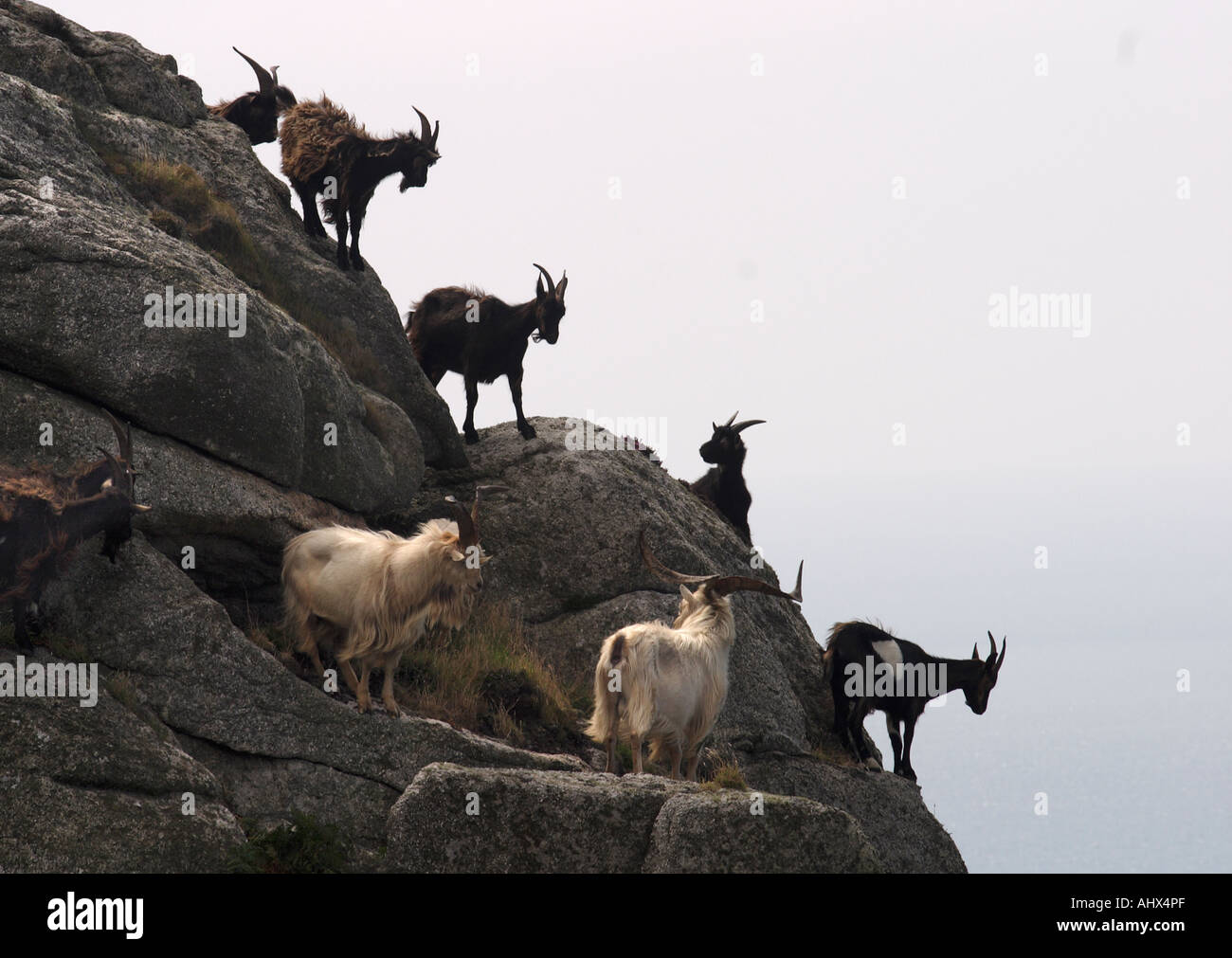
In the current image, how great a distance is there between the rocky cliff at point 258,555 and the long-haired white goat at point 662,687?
0.77 meters

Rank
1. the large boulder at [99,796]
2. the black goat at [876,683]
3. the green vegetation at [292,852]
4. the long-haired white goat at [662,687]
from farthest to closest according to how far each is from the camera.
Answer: the black goat at [876,683], the long-haired white goat at [662,687], the green vegetation at [292,852], the large boulder at [99,796]

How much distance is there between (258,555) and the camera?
424 inches

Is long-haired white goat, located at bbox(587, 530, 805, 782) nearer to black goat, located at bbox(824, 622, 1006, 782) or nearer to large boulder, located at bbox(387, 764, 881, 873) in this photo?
large boulder, located at bbox(387, 764, 881, 873)

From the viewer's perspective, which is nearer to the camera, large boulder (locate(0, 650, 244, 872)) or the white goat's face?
large boulder (locate(0, 650, 244, 872))

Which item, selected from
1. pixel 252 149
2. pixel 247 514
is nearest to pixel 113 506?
pixel 247 514

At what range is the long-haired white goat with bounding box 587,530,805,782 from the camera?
9570 mm

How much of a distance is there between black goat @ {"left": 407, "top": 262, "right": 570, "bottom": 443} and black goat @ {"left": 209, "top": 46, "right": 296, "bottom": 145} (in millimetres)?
4312

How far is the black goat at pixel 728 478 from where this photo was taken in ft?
55.7

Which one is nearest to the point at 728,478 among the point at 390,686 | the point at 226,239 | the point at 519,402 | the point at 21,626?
the point at 519,402

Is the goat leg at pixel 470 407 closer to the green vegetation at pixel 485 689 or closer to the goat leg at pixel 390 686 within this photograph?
the green vegetation at pixel 485 689

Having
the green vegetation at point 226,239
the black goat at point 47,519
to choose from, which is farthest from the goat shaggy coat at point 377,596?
the green vegetation at point 226,239

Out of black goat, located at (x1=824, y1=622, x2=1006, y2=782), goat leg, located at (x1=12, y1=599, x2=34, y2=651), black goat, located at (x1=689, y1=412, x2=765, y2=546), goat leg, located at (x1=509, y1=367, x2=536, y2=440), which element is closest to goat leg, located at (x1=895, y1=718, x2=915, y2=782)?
black goat, located at (x1=824, y1=622, x2=1006, y2=782)

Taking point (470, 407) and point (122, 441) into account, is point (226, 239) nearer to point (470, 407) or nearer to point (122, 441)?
point (470, 407)

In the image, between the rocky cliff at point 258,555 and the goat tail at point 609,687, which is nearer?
the rocky cliff at point 258,555
